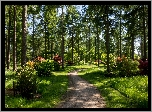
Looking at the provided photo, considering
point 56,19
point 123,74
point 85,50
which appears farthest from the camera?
point 85,50

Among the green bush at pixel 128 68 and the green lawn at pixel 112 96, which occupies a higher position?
the green bush at pixel 128 68

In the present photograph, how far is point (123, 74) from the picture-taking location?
835 inches

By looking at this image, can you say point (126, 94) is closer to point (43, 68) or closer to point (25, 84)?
point (25, 84)

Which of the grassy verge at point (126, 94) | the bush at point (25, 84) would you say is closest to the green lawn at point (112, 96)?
the grassy verge at point (126, 94)

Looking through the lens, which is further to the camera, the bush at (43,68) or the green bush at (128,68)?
the bush at (43,68)

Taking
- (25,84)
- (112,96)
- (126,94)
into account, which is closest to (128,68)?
(126,94)

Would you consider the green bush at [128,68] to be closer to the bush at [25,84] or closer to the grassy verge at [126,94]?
the grassy verge at [126,94]

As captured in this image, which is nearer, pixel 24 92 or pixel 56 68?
pixel 24 92

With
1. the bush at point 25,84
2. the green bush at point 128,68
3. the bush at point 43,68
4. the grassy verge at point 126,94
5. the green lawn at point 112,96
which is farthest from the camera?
the bush at point 43,68

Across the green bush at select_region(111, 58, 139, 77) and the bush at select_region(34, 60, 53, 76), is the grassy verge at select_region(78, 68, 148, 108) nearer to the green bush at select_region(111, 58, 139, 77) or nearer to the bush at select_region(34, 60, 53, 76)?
the green bush at select_region(111, 58, 139, 77)
